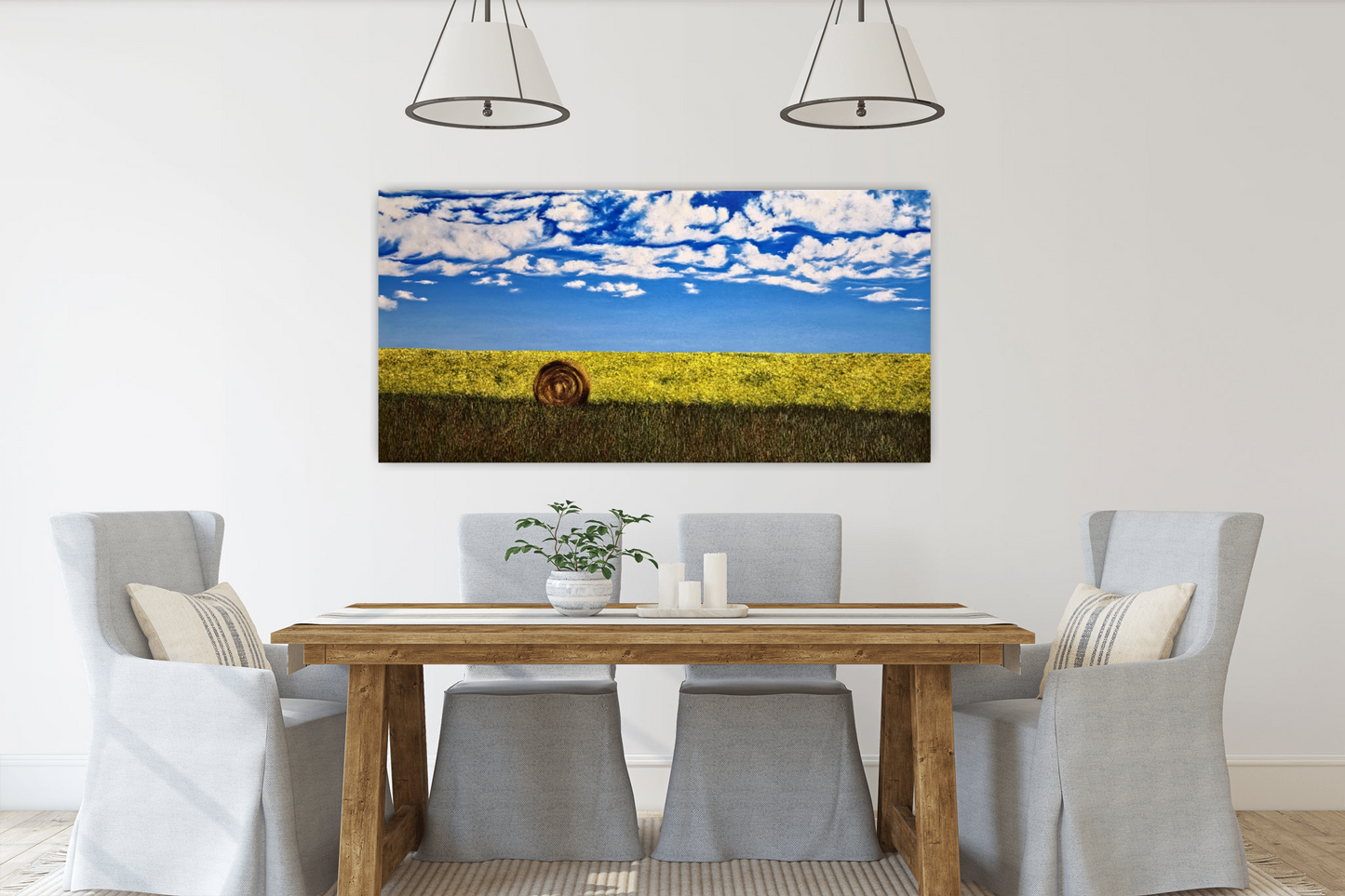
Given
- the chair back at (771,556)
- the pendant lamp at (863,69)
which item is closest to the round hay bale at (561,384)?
the chair back at (771,556)

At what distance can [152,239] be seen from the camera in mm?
3590

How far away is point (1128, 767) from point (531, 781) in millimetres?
1476

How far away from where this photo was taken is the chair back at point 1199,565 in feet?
8.33

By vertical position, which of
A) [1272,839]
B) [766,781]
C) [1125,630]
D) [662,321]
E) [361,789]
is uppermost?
[662,321]

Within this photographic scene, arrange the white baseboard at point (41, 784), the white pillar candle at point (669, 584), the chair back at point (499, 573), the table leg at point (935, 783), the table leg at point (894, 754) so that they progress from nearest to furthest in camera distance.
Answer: the table leg at point (935, 783), the white pillar candle at point (669, 584), the table leg at point (894, 754), the chair back at point (499, 573), the white baseboard at point (41, 784)

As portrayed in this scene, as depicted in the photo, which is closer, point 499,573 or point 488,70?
point 488,70

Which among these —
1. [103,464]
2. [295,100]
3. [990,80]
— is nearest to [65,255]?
[103,464]

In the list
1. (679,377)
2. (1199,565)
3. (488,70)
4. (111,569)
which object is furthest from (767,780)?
(488,70)

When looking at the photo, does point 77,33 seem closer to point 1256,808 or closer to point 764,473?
point 764,473

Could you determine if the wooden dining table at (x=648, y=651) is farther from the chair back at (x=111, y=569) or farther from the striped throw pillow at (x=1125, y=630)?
the chair back at (x=111, y=569)

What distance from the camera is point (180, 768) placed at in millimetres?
2428

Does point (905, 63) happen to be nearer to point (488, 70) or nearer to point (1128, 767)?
point (488, 70)

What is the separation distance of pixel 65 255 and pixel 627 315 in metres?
1.89

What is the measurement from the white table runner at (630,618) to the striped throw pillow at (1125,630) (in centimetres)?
24
